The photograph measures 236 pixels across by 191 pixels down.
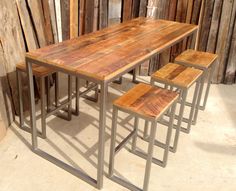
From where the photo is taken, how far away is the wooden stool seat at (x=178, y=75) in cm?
255

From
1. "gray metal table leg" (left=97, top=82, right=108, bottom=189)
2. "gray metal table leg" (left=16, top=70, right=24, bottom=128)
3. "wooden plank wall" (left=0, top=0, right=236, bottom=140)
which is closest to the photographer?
"gray metal table leg" (left=97, top=82, right=108, bottom=189)

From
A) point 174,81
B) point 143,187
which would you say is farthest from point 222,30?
point 143,187

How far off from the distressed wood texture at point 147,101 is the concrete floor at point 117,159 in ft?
2.05

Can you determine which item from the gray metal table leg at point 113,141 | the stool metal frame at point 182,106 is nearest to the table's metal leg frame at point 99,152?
the gray metal table leg at point 113,141

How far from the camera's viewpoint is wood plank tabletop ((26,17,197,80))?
2025mm

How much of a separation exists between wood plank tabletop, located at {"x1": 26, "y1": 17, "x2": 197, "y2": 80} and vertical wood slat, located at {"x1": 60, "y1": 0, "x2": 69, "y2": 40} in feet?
3.75

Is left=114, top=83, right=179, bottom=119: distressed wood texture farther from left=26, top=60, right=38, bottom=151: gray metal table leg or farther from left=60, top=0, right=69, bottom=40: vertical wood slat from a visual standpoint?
left=60, top=0, right=69, bottom=40: vertical wood slat

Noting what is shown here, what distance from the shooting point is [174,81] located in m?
2.56

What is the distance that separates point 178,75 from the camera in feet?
8.77

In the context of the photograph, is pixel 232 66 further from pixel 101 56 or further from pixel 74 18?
pixel 101 56

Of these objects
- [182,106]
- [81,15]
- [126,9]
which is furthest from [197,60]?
[81,15]

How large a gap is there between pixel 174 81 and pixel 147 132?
584 millimetres

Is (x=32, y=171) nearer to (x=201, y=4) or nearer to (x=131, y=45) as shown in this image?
(x=131, y=45)

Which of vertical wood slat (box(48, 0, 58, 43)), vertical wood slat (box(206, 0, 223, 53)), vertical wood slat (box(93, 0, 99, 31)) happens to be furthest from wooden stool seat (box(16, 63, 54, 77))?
vertical wood slat (box(206, 0, 223, 53))
